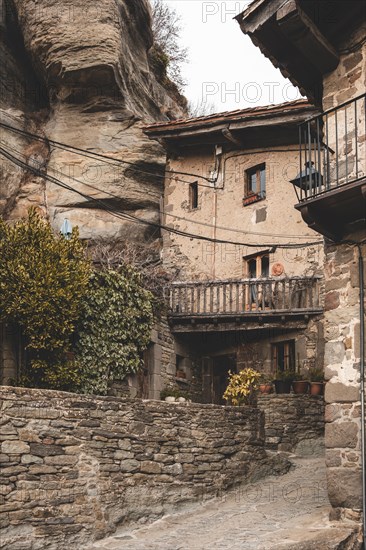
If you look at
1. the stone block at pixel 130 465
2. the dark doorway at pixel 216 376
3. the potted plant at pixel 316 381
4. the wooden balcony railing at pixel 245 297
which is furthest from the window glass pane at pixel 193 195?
the stone block at pixel 130 465

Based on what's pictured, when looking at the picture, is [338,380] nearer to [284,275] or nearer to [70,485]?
[70,485]

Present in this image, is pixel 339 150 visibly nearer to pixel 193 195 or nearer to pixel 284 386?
pixel 284 386

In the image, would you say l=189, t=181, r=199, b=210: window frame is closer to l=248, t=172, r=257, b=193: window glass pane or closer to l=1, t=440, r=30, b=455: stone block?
l=248, t=172, r=257, b=193: window glass pane

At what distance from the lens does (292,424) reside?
50.5ft

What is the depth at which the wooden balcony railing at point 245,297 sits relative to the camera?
58.7 ft

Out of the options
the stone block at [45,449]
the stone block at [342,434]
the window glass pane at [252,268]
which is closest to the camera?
the stone block at [342,434]

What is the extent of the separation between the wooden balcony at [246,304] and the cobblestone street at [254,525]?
5236 millimetres

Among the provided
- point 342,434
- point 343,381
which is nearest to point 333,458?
point 342,434

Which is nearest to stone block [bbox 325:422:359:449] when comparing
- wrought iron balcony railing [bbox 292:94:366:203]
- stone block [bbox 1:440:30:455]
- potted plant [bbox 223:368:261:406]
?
wrought iron balcony railing [bbox 292:94:366:203]

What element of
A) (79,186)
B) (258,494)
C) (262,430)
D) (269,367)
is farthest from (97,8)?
(258,494)

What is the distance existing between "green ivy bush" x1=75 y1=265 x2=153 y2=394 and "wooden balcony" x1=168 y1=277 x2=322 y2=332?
2.03 meters

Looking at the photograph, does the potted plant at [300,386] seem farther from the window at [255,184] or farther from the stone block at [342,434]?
the stone block at [342,434]

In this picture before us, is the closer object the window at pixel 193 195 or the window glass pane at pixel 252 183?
the window glass pane at pixel 252 183

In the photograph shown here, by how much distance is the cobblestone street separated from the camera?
30.2 feet
